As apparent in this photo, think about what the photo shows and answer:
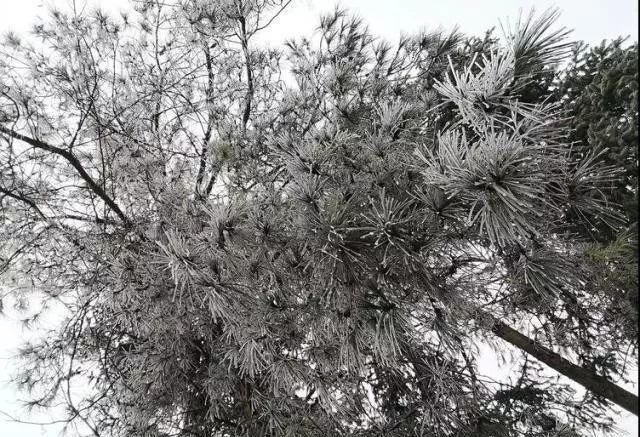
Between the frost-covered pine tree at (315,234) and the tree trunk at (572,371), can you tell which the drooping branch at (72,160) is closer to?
the frost-covered pine tree at (315,234)

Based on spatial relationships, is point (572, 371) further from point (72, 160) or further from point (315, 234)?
point (72, 160)

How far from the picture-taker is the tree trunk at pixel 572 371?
202 centimetres

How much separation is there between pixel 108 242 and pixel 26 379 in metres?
1.79

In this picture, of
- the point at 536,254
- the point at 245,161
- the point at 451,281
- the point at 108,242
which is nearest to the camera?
the point at 536,254

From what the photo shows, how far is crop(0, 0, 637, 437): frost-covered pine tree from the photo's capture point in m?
1.60

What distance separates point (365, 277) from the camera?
1788 mm

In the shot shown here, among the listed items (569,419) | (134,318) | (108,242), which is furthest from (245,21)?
(569,419)

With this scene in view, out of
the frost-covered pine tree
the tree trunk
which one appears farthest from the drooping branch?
the tree trunk

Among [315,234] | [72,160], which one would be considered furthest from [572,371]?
[72,160]

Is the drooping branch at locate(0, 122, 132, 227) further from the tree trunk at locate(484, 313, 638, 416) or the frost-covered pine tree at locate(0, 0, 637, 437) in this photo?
the tree trunk at locate(484, 313, 638, 416)

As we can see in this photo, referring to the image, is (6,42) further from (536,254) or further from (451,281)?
(536,254)

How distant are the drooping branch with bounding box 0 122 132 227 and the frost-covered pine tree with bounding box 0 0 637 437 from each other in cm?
2

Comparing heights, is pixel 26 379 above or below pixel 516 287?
above

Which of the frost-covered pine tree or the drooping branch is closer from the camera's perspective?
the frost-covered pine tree
